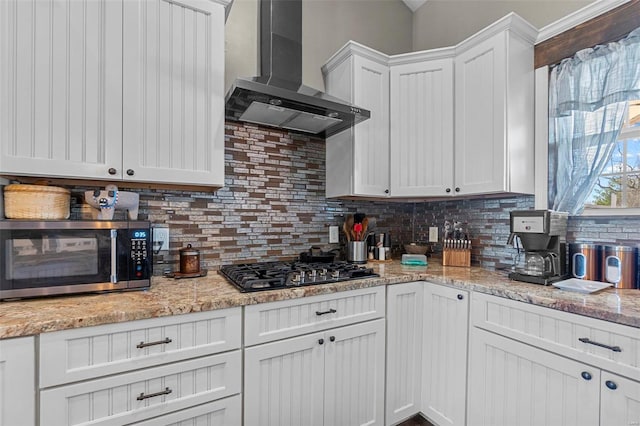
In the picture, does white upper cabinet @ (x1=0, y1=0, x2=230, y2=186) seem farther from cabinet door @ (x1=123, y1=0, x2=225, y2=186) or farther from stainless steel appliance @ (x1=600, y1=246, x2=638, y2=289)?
stainless steel appliance @ (x1=600, y1=246, x2=638, y2=289)

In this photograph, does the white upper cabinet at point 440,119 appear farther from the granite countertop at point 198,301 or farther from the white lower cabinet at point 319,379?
the white lower cabinet at point 319,379

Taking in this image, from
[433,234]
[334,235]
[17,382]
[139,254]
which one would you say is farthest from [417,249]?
[17,382]

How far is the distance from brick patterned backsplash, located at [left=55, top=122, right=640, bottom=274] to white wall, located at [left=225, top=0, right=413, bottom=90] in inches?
17.7

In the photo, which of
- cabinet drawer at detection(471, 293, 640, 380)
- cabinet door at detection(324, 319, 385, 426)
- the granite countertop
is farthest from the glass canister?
cabinet drawer at detection(471, 293, 640, 380)

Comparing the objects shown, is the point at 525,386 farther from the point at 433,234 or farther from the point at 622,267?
the point at 433,234

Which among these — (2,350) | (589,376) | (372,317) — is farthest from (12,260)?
(589,376)

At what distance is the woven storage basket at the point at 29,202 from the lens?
1237mm

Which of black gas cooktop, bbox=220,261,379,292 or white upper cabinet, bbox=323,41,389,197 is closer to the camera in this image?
black gas cooktop, bbox=220,261,379,292

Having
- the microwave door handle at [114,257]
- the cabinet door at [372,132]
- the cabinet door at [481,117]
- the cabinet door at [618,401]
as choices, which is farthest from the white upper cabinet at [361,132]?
the cabinet door at [618,401]

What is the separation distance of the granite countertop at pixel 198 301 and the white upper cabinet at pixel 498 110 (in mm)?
635

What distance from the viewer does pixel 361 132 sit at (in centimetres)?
216

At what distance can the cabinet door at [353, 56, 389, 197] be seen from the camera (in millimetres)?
2141

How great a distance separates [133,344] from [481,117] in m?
2.20

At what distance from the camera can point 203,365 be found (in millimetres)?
1230
